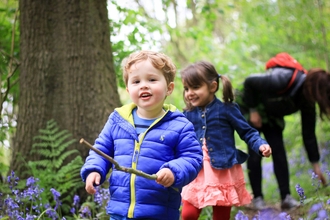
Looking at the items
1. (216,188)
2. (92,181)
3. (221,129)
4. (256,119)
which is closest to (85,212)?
(216,188)

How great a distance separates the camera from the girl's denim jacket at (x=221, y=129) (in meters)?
3.22

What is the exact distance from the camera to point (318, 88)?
4266 millimetres

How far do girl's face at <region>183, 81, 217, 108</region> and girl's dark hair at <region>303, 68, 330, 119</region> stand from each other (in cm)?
149

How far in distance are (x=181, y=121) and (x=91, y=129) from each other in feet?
5.81

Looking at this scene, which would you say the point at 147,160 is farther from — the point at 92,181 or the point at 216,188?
the point at 216,188

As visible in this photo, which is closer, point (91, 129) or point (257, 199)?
point (91, 129)

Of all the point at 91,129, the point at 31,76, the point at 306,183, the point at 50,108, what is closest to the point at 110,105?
the point at 91,129

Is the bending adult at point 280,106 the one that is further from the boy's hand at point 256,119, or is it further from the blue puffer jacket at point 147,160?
the blue puffer jacket at point 147,160

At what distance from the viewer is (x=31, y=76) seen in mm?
4043

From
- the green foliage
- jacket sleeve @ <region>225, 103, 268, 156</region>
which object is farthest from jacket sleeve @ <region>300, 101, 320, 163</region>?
the green foliage

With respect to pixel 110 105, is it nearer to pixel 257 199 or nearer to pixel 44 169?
pixel 44 169

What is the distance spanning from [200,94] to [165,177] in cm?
140

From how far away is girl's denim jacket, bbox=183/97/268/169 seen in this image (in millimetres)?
3223

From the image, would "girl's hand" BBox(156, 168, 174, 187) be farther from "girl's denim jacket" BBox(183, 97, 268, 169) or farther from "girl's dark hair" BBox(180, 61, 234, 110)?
"girl's dark hair" BBox(180, 61, 234, 110)
